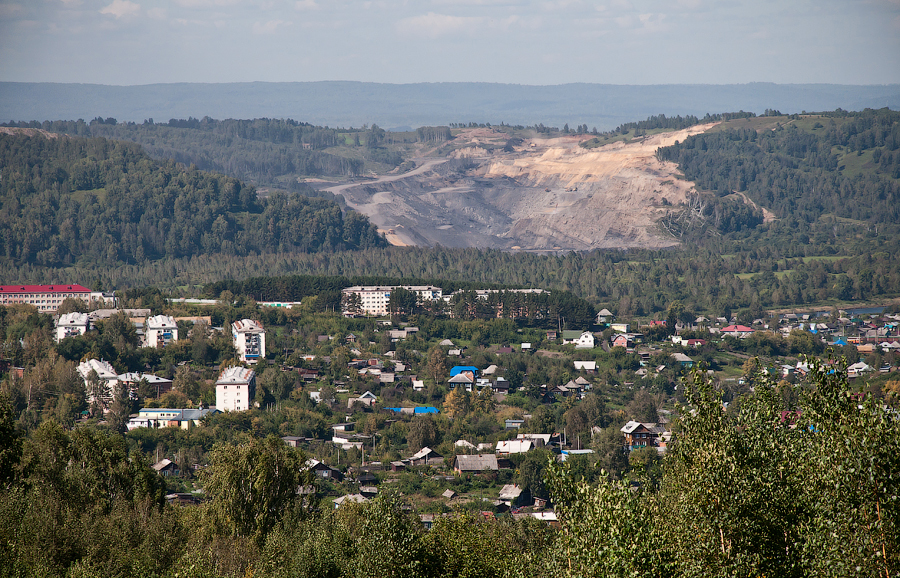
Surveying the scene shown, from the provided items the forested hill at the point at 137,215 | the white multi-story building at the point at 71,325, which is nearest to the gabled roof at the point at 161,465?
the white multi-story building at the point at 71,325

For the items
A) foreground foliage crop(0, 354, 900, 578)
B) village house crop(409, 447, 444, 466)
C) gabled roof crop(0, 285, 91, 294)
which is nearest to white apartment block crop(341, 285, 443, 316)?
gabled roof crop(0, 285, 91, 294)

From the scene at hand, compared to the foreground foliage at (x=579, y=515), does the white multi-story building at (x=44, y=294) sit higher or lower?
lower

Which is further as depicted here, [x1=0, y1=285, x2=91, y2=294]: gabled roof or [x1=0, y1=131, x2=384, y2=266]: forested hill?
[x1=0, y1=131, x2=384, y2=266]: forested hill

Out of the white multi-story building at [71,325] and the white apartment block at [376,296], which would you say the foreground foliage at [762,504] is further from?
the white apartment block at [376,296]

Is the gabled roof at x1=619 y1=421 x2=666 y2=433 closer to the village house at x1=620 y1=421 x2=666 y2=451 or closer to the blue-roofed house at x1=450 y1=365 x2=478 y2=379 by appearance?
the village house at x1=620 y1=421 x2=666 y2=451

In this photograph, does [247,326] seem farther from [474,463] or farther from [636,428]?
[636,428]

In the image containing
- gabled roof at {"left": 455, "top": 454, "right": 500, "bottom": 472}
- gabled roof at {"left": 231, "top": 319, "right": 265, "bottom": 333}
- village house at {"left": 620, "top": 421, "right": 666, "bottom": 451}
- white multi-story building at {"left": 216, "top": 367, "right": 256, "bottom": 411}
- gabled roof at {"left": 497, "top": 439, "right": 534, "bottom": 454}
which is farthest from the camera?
gabled roof at {"left": 231, "top": 319, "right": 265, "bottom": 333}

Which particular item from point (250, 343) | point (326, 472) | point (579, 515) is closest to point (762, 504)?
point (579, 515)

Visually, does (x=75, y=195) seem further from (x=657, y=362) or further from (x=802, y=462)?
Answer: (x=802, y=462)
